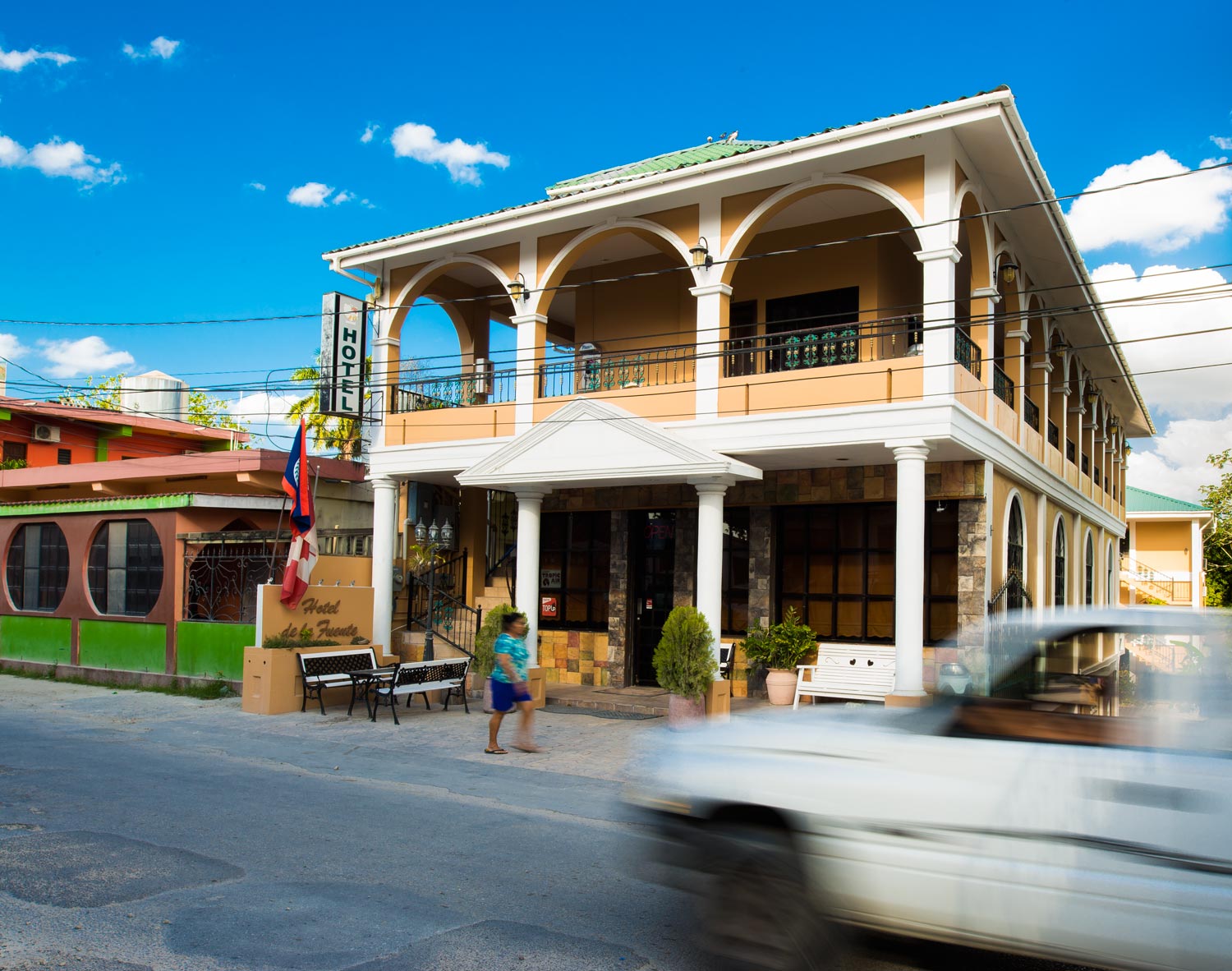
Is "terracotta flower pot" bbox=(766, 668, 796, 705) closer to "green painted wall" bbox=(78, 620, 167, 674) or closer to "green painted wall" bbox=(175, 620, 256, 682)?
"green painted wall" bbox=(175, 620, 256, 682)

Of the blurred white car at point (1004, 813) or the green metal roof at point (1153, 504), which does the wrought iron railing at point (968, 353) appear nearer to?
the blurred white car at point (1004, 813)

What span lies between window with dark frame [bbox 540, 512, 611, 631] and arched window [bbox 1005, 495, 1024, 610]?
6475 mm

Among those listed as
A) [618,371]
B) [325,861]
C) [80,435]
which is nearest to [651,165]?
[618,371]

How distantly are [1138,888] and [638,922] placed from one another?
274 centimetres

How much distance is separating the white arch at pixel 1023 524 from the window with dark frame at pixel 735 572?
3.90m

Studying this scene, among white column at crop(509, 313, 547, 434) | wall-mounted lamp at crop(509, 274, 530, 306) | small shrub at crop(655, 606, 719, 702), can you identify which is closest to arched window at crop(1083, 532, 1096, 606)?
small shrub at crop(655, 606, 719, 702)

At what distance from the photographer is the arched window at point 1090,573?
23.8 m

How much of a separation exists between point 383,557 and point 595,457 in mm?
4797

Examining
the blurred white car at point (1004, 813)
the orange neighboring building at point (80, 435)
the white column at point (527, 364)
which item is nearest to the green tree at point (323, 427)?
the orange neighboring building at point (80, 435)

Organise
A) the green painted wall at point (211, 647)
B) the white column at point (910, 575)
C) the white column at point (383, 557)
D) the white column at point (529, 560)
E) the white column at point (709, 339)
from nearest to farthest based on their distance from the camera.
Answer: the white column at point (910, 575) → the white column at point (709, 339) → the white column at point (529, 560) → the green painted wall at point (211, 647) → the white column at point (383, 557)

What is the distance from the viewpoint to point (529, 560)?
1575cm

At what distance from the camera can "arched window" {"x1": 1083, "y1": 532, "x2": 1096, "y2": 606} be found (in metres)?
23.8

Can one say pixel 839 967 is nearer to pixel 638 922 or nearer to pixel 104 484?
pixel 638 922

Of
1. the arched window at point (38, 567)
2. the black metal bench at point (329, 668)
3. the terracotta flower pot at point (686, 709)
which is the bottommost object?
the terracotta flower pot at point (686, 709)
